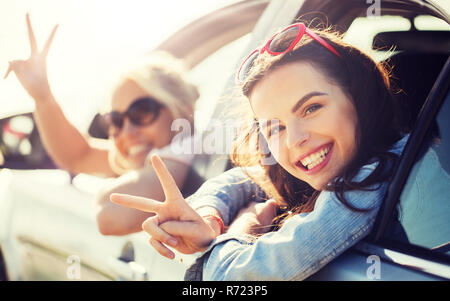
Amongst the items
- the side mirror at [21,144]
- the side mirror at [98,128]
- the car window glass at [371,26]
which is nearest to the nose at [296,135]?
the car window glass at [371,26]

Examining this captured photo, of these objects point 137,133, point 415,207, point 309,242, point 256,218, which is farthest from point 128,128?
point 415,207

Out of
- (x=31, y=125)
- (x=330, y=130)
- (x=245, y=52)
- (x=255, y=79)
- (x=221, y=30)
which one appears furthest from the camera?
(x=31, y=125)

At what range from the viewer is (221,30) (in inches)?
87.8

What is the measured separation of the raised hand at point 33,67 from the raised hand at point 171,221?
4.77ft

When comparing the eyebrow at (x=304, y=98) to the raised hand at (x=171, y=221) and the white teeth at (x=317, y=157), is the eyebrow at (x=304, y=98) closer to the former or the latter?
the white teeth at (x=317, y=157)

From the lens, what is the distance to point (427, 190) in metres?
0.98

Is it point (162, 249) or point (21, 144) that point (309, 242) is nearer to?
point (162, 249)

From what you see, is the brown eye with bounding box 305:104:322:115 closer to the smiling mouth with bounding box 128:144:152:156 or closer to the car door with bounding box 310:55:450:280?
the car door with bounding box 310:55:450:280

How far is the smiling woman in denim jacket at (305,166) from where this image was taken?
3.33ft

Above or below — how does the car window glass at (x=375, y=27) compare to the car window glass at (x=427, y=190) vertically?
above

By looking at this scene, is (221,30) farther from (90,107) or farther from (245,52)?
(90,107)

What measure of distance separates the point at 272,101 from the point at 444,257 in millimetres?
584
